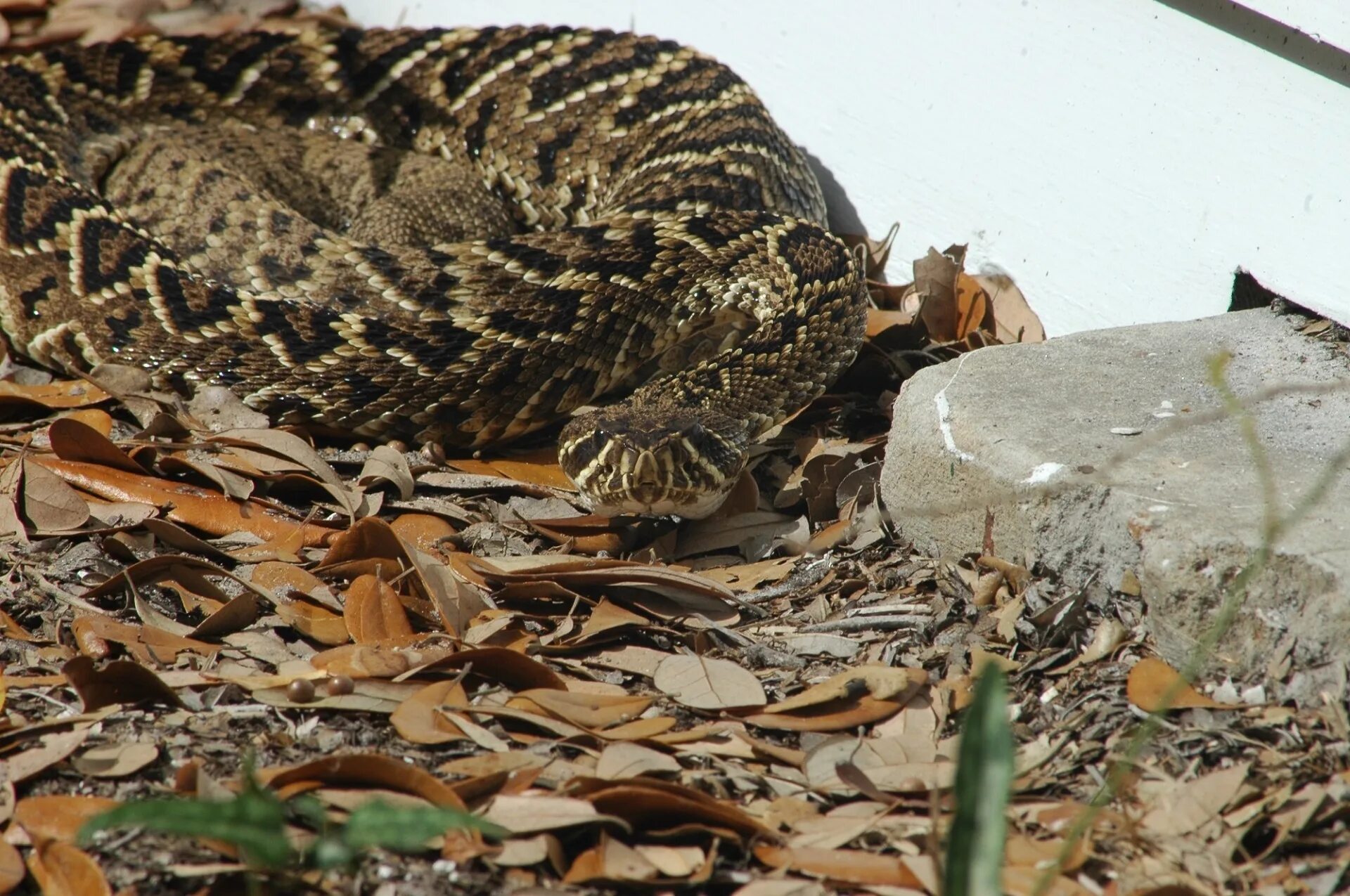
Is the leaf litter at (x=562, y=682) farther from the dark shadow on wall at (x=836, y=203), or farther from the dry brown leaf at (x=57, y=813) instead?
the dark shadow on wall at (x=836, y=203)

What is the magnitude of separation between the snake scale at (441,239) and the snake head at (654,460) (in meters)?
0.01

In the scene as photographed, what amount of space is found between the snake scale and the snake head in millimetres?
10

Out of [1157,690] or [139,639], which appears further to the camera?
[139,639]

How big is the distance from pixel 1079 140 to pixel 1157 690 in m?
2.41

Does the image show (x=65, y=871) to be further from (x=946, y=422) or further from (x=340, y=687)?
(x=946, y=422)

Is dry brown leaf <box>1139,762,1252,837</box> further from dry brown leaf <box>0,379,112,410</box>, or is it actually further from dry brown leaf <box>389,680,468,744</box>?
dry brown leaf <box>0,379,112,410</box>

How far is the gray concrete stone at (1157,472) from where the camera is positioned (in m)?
2.92

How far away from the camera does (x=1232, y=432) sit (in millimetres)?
3549

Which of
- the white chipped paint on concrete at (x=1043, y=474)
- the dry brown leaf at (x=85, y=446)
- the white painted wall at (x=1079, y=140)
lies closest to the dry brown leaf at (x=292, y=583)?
the dry brown leaf at (x=85, y=446)

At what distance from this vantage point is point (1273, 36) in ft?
13.3

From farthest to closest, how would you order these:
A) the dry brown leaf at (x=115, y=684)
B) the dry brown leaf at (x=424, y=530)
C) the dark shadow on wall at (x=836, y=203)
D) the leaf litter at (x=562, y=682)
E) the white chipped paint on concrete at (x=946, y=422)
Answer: the dark shadow on wall at (x=836, y=203) < the dry brown leaf at (x=424, y=530) < the white chipped paint on concrete at (x=946, y=422) < the dry brown leaf at (x=115, y=684) < the leaf litter at (x=562, y=682)

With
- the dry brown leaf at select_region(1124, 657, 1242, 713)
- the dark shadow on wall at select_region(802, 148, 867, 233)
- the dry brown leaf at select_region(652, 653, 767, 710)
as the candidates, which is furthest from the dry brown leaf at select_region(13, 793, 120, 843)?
the dark shadow on wall at select_region(802, 148, 867, 233)

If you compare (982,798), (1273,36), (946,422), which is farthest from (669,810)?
(1273,36)

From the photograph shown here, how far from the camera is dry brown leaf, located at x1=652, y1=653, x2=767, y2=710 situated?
3.14m
